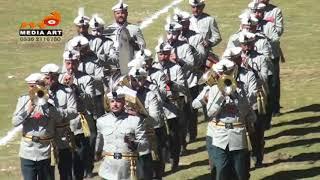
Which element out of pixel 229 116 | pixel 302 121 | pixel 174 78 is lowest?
pixel 302 121

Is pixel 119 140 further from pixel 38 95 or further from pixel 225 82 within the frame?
pixel 225 82

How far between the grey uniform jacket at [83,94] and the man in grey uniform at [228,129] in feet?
9.25

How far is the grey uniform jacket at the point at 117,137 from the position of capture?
13.2 metres

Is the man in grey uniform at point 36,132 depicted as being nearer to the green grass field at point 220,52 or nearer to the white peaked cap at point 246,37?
the green grass field at point 220,52

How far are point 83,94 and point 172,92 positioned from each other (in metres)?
1.72

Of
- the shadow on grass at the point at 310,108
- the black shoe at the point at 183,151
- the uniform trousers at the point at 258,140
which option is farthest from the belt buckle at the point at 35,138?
the shadow on grass at the point at 310,108

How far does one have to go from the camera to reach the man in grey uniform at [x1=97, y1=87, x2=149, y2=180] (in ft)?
43.4

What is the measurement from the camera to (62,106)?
15.2 meters

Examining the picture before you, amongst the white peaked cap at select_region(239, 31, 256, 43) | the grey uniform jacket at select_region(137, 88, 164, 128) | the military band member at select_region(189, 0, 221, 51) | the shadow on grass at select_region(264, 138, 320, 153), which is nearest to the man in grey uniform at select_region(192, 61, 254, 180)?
the grey uniform jacket at select_region(137, 88, 164, 128)

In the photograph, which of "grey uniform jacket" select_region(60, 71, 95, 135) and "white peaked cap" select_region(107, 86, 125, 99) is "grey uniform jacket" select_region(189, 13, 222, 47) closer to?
"grey uniform jacket" select_region(60, 71, 95, 135)

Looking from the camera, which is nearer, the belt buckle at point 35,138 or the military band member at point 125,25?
the belt buckle at point 35,138

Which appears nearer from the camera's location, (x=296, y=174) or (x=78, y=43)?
(x=296, y=174)

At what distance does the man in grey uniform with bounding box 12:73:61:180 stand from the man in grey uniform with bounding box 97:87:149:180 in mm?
1343

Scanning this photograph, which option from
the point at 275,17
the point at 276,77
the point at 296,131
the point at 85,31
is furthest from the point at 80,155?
the point at 275,17
